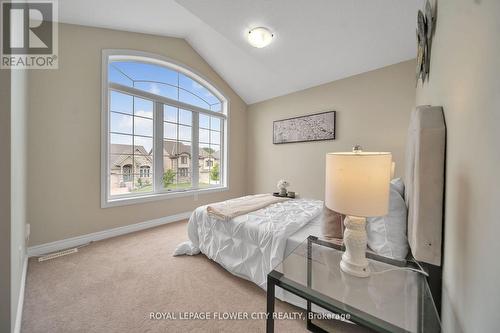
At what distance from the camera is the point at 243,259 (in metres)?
1.75

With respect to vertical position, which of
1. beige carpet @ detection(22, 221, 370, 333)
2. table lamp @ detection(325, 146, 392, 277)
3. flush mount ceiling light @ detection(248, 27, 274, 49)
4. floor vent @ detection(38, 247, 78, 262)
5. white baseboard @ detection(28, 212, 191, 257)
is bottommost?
beige carpet @ detection(22, 221, 370, 333)

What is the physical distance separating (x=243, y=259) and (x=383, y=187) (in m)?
1.32

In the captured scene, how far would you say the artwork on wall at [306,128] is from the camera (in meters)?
3.32

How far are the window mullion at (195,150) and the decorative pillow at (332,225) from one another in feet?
9.62

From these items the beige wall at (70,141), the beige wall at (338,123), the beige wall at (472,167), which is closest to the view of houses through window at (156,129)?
the beige wall at (70,141)

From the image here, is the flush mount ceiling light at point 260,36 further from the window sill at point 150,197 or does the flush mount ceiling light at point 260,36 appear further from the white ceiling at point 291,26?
the window sill at point 150,197

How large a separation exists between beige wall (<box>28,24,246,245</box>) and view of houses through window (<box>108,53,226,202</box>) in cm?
24

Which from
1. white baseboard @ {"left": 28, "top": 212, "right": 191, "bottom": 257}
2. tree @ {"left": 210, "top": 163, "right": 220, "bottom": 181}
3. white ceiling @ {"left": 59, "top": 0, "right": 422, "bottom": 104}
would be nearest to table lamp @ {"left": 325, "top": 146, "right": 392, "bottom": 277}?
white ceiling @ {"left": 59, "top": 0, "right": 422, "bottom": 104}

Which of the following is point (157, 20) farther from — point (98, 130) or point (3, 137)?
point (3, 137)

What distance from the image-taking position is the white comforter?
1.59 meters

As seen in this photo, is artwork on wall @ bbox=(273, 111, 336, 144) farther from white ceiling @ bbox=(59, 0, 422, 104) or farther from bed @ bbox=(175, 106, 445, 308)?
bed @ bbox=(175, 106, 445, 308)

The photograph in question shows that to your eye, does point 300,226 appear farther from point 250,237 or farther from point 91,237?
point 91,237

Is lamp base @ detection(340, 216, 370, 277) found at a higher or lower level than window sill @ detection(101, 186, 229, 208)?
higher

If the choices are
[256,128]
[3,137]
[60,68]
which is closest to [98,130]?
[60,68]
